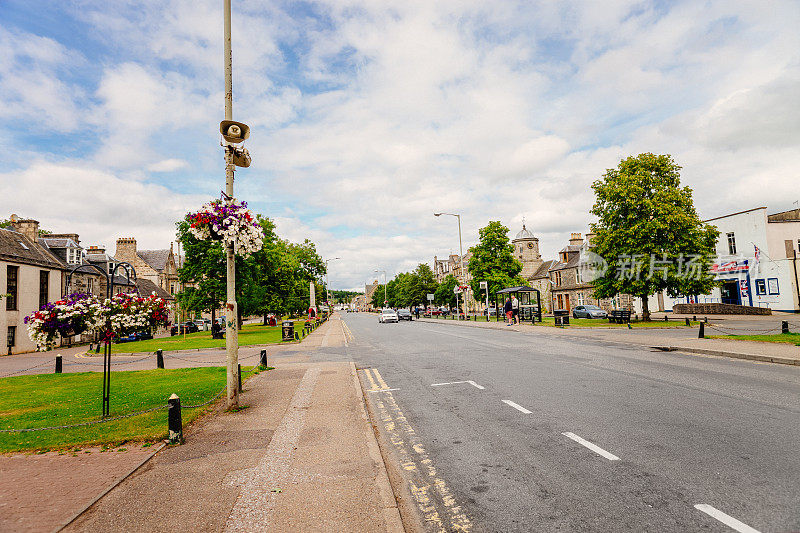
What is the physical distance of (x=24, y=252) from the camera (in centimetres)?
3159

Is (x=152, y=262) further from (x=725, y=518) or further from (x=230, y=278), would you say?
(x=725, y=518)

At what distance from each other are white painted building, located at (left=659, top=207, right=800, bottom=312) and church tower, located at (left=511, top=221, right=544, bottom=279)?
1556 inches

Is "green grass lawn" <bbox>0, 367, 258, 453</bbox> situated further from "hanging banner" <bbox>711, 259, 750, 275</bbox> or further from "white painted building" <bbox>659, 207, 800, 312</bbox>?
"hanging banner" <bbox>711, 259, 750, 275</bbox>

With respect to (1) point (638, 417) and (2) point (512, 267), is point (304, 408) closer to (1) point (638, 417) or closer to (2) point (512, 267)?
(1) point (638, 417)

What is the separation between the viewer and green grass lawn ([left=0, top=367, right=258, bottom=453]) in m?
6.44

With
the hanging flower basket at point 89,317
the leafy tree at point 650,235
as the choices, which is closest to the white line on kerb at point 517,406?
the hanging flower basket at point 89,317

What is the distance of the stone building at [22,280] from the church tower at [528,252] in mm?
69304

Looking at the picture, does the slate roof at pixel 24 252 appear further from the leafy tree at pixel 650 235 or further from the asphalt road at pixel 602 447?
the leafy tree at pixel 650 235

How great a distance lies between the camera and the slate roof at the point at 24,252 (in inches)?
1158

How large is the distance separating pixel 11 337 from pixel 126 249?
3097 centimetres

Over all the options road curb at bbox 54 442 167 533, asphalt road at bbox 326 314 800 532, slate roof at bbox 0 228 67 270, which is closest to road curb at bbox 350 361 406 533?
asphalt road at bbox 326 314 800 532

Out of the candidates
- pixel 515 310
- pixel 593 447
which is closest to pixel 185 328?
pixel 515 310

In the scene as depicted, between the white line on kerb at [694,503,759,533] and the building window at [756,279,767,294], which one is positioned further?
the building window at [756,279,767,294]

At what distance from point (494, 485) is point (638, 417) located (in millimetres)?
3530
